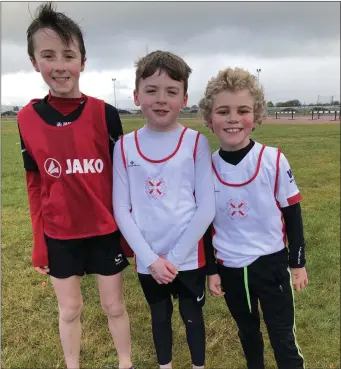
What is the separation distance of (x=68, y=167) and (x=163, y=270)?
760 mm

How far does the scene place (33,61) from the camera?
2230 mm

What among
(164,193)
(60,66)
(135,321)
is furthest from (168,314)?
(60,66)

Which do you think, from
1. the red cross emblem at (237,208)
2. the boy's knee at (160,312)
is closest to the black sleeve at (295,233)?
the red cross emblem at (237,208)

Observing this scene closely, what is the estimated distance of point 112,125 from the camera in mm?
2297

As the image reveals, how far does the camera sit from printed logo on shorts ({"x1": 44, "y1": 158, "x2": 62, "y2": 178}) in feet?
7.23

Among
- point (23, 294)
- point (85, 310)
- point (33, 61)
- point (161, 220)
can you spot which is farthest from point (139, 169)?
point (23, 294)

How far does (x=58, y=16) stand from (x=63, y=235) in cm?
119

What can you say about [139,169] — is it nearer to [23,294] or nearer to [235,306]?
[235,306]

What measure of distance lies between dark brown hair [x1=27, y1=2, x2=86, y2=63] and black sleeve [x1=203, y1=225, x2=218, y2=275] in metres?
1.29

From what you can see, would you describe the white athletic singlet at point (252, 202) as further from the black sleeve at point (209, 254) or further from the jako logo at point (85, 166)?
the jako logo at point (85, 166)

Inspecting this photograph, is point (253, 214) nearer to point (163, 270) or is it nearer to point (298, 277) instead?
point (298, 277)

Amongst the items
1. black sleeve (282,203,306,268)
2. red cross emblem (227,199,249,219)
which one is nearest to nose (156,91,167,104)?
red cross emblem (227,199,249,219)

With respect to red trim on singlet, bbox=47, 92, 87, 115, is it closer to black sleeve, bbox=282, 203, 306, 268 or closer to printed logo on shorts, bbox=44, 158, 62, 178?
printed logo on shorts, bbox=44, 158, 62, 178

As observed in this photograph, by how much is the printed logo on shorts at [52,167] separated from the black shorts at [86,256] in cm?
38
